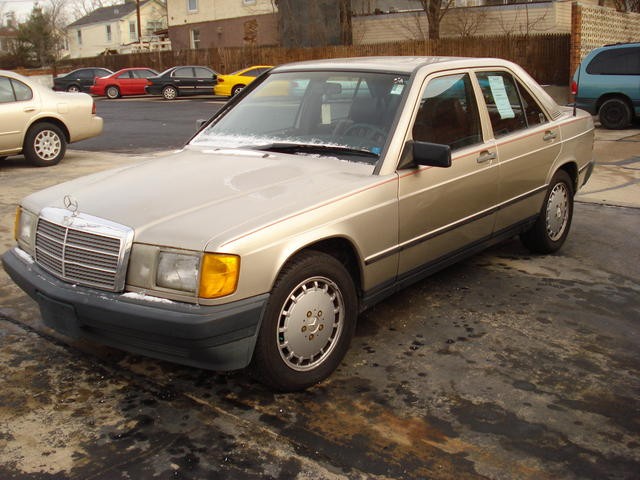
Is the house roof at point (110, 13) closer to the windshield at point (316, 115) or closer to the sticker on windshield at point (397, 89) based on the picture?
the windshield at point (316, 115)

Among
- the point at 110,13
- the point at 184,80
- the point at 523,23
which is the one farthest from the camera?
A: the point at 110,13

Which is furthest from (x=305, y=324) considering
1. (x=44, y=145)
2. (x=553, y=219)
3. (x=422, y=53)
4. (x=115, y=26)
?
(x=115, y=26)

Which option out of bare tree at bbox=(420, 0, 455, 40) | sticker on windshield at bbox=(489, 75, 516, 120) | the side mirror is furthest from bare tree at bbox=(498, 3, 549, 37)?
the side mirror

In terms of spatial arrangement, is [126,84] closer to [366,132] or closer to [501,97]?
[501,97]

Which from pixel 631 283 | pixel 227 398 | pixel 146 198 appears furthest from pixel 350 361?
pixel 631 283

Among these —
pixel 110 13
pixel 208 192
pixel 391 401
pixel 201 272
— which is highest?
pixel 110 13

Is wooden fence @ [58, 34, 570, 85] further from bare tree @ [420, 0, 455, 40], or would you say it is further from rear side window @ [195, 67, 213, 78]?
rear side window @ [195, 67, 213, 78]

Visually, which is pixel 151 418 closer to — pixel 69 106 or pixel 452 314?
pixel 452 314

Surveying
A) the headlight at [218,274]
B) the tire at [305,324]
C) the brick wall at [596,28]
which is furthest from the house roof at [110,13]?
the headlight at [218,274]

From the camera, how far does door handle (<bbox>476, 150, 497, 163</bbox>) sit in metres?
4.78

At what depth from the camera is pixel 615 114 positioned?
14.6 metres

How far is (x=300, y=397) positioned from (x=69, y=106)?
357 inches

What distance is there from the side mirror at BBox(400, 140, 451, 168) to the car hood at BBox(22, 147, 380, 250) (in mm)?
264

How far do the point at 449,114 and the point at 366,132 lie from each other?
0.68 meters
